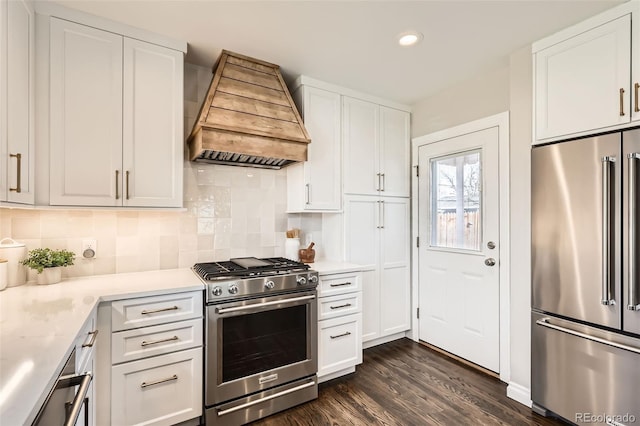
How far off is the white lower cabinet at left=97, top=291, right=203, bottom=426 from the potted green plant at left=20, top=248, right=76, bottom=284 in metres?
0.52

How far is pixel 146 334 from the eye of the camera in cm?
180

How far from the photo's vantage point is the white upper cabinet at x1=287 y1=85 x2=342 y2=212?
2752mm

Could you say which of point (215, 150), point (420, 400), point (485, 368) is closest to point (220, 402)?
point (420, 400)

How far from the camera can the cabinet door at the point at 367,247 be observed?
303 cm

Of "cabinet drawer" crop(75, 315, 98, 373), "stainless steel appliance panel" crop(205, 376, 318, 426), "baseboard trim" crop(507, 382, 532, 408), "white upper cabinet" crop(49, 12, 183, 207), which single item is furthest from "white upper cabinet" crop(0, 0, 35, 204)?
"baseboard trim" crop(507, 382, 532, 408)

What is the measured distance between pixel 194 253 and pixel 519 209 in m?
2.52

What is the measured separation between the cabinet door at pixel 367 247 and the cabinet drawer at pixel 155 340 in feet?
5.01

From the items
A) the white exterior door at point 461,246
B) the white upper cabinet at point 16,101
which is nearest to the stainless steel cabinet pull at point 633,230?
the white exterior door at point 461,246

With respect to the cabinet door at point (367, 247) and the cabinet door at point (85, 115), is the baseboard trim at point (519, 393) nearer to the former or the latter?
the cabinet door at point (367, 247)

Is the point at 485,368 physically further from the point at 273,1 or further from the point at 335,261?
the point at 273,1

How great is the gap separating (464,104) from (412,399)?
8.28ft

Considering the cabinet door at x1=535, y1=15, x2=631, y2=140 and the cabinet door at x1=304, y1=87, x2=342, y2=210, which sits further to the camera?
the cabinet door at x1=304, y1=87, x2=342, y2=210

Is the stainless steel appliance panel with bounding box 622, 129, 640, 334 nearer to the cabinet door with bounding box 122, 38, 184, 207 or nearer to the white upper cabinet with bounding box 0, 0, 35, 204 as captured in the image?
the cabinet door with bounding box 122, 38, 184, 207

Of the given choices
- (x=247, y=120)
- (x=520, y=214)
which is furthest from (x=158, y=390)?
(x=520, y=214)
